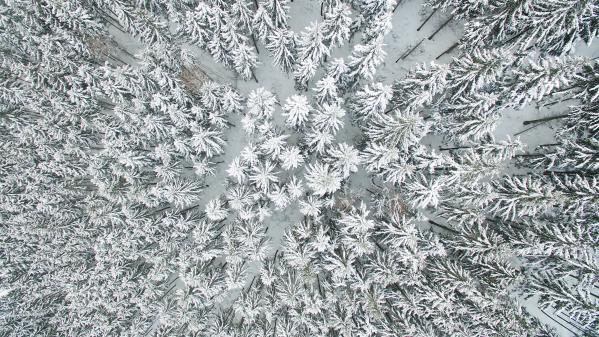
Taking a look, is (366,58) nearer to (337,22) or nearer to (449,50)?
(337,22)

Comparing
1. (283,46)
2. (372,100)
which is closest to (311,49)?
(283,46)

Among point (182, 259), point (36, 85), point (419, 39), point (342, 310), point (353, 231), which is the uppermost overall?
point (419, 39)

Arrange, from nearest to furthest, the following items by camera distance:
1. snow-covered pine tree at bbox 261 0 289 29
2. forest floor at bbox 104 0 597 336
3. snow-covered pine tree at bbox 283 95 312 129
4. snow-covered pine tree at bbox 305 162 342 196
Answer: snow-covered pine tree at bbox 283 95 312 129, snow-covered pine tree at bbox 305 162 342 196, snow-covered pine tree at bbox 261 0 289 29, forest floor at bbox 104 0 597 336

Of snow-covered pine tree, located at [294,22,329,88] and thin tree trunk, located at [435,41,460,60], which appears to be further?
thin tree trunk, located at [435,41,460,60]

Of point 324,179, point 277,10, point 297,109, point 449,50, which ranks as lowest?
point 324,179

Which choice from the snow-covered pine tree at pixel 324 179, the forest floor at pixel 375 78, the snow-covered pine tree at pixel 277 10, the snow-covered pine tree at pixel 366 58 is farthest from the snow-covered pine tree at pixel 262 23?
the snow-covered pine tree at pixel 324 179

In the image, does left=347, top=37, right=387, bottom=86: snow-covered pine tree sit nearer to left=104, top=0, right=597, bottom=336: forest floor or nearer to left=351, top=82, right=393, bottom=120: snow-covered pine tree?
left=351, top=82, right=393, bottom=120: snow-covered pine tree

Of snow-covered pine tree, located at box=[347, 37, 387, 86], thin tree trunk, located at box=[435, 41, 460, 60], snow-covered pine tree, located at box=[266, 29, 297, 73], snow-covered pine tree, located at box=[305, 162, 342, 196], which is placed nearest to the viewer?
snow-covered pine tree, located at box=[347, 37, 387, 86]

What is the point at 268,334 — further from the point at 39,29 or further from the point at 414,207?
the point at 39,29

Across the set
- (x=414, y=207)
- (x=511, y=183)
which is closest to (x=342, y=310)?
(x=414, y=207)

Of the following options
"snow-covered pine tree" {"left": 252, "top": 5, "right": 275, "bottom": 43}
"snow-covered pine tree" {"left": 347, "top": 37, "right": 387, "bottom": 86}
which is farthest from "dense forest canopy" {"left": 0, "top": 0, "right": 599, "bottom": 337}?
"snow-covered pine tree" {"left": 252, "top": 5, "right": 275, "bottom": 43}

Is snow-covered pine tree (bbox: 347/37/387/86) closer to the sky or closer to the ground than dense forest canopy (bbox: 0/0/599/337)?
closer to the sky
